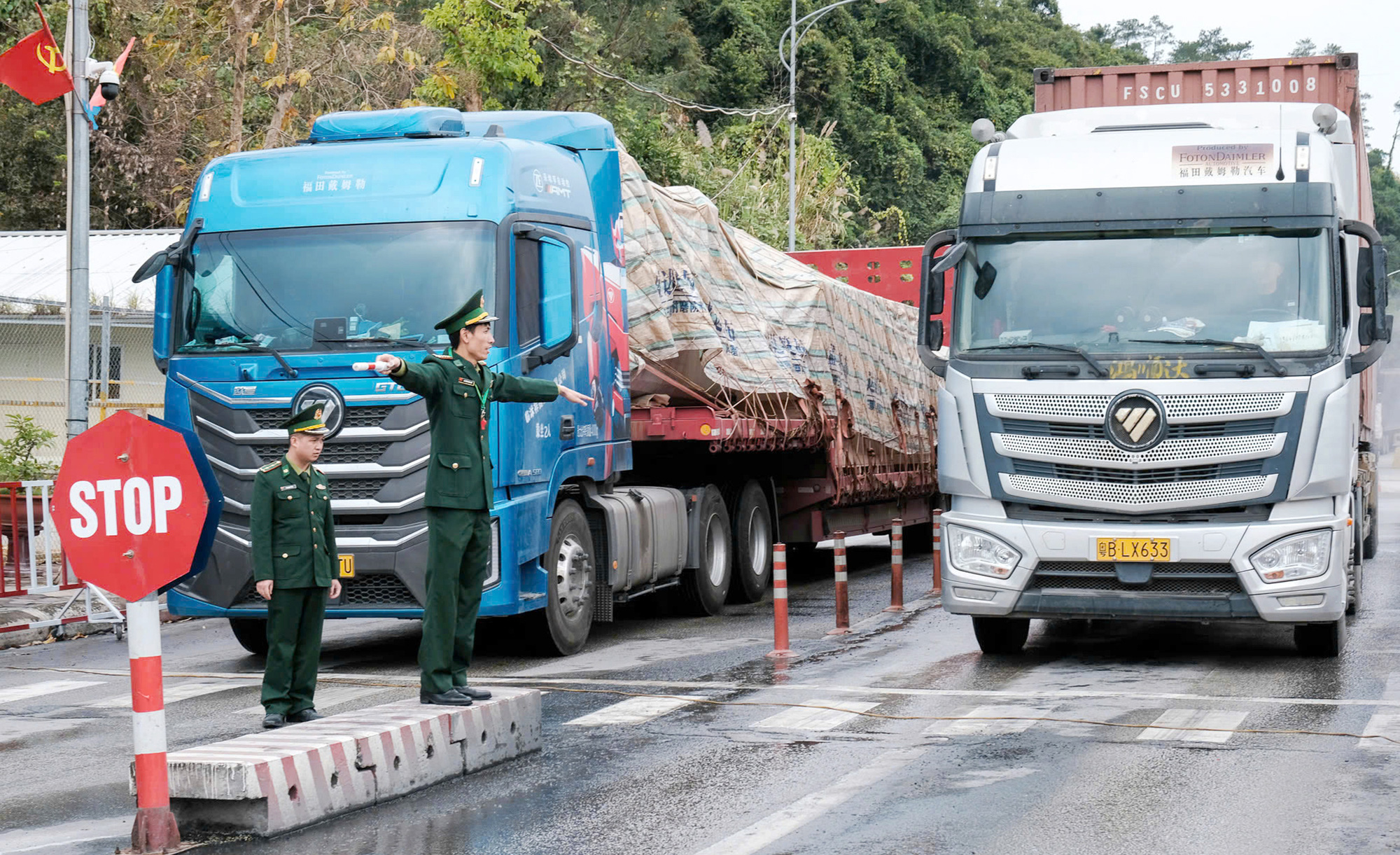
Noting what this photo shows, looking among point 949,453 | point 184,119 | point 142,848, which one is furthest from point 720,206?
point 142,848

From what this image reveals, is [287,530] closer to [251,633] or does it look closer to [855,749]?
[855,749]

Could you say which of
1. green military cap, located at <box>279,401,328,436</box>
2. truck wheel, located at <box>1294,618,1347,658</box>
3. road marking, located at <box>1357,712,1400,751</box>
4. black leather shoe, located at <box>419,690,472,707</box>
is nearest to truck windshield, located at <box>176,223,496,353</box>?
green military cap, located at <box>279,401,328,436</box>

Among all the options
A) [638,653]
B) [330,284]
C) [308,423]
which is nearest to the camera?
[308,423]

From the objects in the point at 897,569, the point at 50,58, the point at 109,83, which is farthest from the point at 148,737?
the point at 50,58

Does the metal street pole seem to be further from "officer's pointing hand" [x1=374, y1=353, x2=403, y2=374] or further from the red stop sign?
the red stop sign

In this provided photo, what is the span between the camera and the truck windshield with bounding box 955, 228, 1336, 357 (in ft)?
33.3

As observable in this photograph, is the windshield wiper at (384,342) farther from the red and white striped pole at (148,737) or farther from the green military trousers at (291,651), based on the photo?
the red and white striped pole at (148,737)

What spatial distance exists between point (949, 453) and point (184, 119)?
2480cm

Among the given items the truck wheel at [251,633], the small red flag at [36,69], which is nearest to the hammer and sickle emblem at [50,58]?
the small red flag at [36,69]

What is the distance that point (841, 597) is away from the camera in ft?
42.0

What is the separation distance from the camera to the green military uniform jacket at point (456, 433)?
7.88 metres

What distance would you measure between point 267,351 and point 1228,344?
5841 millimetres

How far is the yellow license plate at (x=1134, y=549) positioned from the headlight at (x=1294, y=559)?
51 cm

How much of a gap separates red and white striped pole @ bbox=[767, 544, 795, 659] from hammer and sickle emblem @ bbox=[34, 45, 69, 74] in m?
7.84
